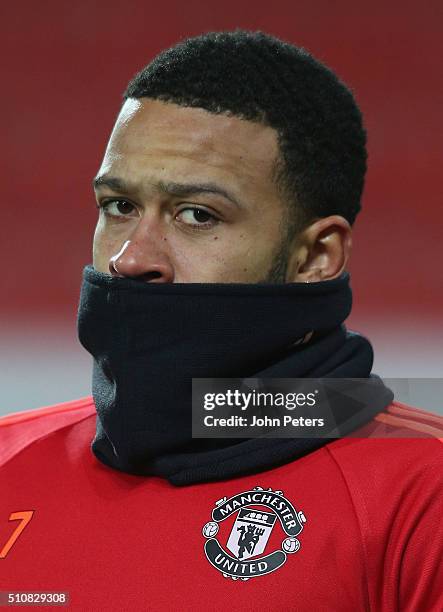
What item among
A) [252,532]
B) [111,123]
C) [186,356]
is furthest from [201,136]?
[111,123]

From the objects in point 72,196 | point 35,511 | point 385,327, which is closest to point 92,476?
point 35,511

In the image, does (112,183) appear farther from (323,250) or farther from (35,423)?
(35,423)

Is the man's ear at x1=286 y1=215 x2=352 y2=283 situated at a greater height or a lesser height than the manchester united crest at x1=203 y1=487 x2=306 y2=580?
greater

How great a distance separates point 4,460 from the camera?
1.52m

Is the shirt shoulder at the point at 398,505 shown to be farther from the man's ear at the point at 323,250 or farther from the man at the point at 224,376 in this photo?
the man's ear at the point at 323,250

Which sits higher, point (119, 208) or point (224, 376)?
point (119, 208)

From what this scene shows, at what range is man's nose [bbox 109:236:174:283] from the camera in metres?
1.31

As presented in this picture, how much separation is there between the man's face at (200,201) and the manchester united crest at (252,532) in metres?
0.29

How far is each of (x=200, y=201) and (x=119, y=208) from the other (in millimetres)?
138

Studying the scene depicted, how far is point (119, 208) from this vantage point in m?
1.43

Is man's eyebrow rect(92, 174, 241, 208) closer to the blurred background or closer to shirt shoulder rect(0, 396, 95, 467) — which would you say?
shirt shoulder rect(0, 396, 95, 467)

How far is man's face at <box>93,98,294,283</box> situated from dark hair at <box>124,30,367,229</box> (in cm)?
3

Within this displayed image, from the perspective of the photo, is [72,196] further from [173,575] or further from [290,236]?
[173,575]

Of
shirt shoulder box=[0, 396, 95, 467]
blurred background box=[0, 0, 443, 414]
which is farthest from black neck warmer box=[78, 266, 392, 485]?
blurred background box=[0, 0, 443, 414]
